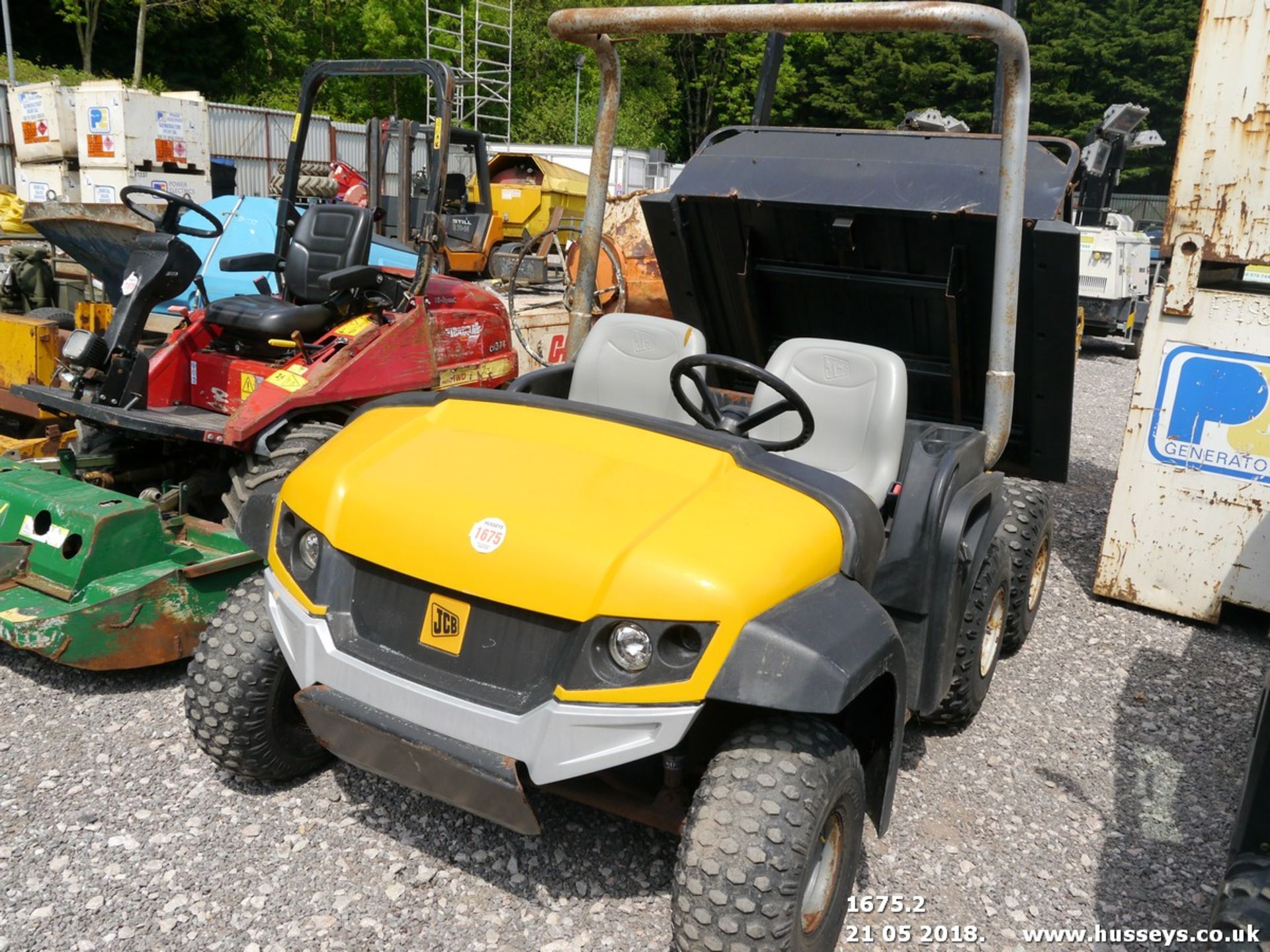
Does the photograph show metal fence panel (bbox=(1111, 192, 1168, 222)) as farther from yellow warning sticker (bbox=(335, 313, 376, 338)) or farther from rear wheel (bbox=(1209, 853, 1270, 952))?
rear wheel (bbox=(1209, 853, 1270, 952))

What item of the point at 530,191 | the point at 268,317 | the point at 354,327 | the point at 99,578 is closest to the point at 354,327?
the point at 354,327

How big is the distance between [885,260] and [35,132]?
442 inches

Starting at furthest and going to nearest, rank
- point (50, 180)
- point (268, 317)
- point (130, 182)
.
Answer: point (50, 180), point (130, 182), point (268, 317)

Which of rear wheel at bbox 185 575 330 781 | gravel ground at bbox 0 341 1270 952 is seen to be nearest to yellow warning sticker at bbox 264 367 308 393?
gravel ground at bbox 0 341 1270 952

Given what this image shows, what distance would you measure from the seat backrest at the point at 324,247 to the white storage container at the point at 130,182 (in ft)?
22.2

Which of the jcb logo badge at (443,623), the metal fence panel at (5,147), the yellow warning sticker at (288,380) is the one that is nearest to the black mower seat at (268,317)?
the yellow warning sticker at (288,380)

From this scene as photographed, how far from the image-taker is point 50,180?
39.1 ft

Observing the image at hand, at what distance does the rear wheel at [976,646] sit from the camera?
11.6 feet

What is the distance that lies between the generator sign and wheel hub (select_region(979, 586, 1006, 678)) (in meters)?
1.56

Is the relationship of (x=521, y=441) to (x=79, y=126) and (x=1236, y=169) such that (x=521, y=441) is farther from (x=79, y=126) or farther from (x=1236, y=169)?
(x=79, y=126)

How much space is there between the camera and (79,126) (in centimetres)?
1130

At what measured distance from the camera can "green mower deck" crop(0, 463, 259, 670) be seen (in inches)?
134

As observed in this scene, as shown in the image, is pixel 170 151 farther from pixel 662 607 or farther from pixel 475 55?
pixel 475 55

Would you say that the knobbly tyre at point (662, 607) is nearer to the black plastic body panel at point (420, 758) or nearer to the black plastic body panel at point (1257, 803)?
the black plastic body panel at point (420, 758)
